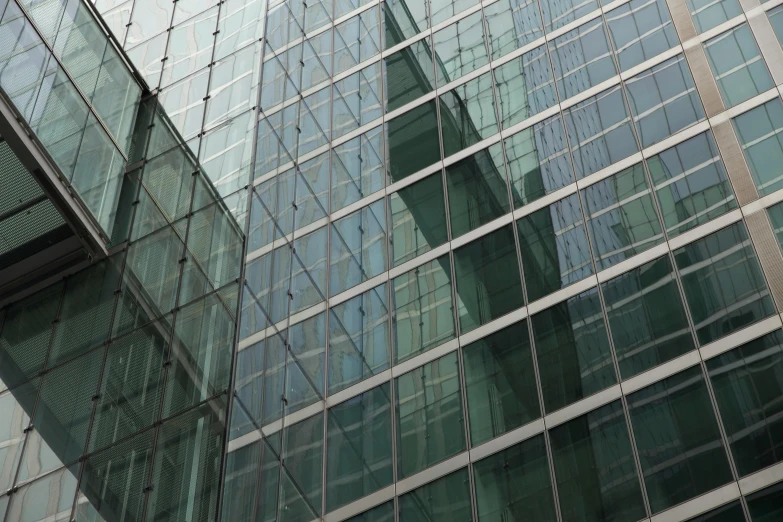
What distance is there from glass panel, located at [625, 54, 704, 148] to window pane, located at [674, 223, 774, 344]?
3959mm

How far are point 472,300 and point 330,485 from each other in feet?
18.5

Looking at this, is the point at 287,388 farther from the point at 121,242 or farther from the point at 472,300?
the point at 121,242

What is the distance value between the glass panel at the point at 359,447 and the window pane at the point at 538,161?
6.41 m

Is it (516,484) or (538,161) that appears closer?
(516,484)

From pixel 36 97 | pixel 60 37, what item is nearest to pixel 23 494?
pixel 36 97

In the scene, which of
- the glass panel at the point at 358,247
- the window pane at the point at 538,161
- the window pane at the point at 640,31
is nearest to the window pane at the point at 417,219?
the glass panel at the point at 358,247

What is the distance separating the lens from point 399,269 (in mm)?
27859

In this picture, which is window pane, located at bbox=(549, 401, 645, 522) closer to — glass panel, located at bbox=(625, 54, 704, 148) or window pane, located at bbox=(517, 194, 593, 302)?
window pane, located at bbox=(517, 194, 593, 302)

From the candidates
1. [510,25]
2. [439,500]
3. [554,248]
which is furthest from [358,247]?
[510,25]

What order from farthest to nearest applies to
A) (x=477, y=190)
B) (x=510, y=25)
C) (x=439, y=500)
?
(x=510, y=25), (x=477, y=190), (x=439, y=500)

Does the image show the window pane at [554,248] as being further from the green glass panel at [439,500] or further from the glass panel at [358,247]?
the green glass panel at [439,500]

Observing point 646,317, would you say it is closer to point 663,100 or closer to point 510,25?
point 663,100

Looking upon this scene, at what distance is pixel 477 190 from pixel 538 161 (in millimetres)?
1758

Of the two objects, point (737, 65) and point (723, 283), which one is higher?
point (737, 65)
